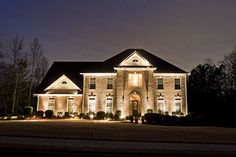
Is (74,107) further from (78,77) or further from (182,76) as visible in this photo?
(182,76)

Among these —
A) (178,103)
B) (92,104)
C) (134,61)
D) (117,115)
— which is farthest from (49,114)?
(178,103)

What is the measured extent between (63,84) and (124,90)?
9.22 metres

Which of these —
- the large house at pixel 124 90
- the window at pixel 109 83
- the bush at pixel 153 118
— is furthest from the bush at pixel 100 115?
the bush at pixel 153 118

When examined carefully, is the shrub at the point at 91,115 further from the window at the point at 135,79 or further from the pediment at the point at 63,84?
the window at the point at 135,79

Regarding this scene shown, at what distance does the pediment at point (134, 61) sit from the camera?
122 feet

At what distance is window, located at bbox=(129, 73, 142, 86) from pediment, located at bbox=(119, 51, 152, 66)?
1515 millimetres

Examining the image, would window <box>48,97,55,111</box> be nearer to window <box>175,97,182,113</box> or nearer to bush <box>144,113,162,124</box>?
bush <box>144,113,162,124</box>

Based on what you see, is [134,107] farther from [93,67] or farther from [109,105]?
[93,67]

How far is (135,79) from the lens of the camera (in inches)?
1462

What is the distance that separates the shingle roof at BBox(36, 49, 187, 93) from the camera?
38500 mm

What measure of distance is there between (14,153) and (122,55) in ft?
108

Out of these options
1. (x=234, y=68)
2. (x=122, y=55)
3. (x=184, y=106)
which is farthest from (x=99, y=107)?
(x=234, y=68)

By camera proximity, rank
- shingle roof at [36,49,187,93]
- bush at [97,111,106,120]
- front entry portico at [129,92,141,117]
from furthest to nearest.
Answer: shingle roof at [36,49,187,93] → front entry portico at [129,92,141,117] → bush at [97,111,106,120]

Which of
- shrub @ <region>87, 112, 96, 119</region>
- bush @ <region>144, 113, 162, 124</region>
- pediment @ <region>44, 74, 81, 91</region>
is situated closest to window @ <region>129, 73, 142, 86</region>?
shrub @ <region>87, 112, 96, 119</region>
